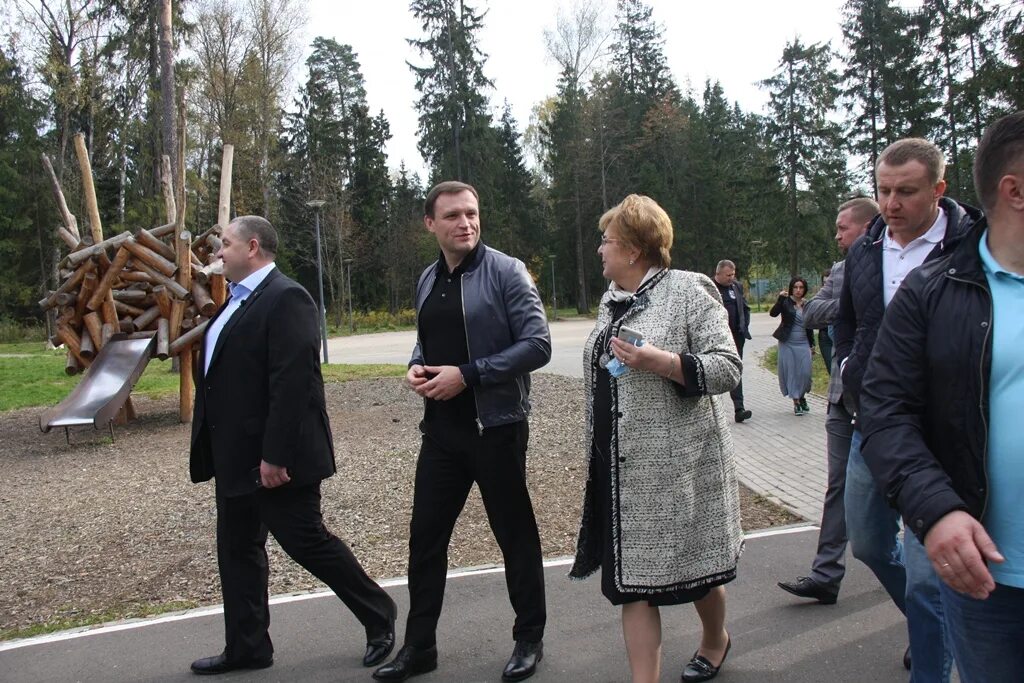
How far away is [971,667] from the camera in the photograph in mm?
1882

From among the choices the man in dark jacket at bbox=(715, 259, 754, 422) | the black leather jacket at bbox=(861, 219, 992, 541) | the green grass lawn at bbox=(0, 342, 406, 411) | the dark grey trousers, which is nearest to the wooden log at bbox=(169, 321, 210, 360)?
the green grass lawn at bbox=(0, 342, 406, 411)

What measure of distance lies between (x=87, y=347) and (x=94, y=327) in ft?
1.04

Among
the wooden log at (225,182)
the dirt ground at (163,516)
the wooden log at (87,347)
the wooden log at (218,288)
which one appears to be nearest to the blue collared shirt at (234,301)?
the dirt ground at (163,516)

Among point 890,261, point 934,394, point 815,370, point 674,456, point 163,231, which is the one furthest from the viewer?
point 815,370

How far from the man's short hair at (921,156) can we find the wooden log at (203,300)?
9.66 m

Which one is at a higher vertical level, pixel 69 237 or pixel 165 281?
pixel 69 237

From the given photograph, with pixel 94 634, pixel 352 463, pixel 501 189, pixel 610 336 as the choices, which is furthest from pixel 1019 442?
pixel 501 189

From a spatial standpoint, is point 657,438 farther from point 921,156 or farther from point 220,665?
point 220,665

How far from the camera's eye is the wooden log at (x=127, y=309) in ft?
37.3

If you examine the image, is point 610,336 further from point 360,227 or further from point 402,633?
point 360,227

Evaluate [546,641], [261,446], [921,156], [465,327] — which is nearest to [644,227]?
[465,327]

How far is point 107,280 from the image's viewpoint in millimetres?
10719

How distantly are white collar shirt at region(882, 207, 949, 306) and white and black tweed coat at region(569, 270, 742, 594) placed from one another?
703mm

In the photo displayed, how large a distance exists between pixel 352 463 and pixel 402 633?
418 centimetres
